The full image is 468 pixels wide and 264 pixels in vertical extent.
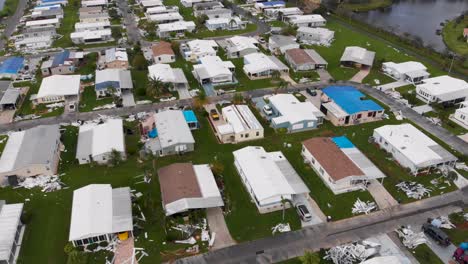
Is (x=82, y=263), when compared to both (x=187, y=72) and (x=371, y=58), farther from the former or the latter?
(x=371, y=58)

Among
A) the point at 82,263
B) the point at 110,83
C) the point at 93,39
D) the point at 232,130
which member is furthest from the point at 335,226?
the point at 93,39

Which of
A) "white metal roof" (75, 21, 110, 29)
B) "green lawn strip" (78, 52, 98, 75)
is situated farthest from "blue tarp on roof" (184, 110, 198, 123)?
"white metal roof" (75, 21, 110, 29)

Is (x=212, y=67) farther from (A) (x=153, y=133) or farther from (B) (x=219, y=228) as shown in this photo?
(B) (x=219, y=228)

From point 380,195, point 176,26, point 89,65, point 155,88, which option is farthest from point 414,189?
point 176,26

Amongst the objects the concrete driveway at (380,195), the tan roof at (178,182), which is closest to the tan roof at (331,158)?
the concrete driveway at (380,195)

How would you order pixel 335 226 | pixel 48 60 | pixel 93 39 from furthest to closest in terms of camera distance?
pixel 93 39 < pixel 48 60 < pixel 335 226

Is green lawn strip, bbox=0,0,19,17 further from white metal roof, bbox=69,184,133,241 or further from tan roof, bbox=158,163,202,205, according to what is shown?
tan roof, bbox=158,163,202,205

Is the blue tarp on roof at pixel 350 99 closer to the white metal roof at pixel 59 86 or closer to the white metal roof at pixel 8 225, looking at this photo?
the white metal roof at pixel 59 86
